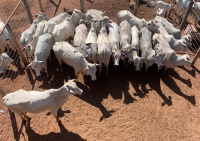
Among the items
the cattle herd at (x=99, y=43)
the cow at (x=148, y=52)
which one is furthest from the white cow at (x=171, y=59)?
the cow at (x=148, y=52)

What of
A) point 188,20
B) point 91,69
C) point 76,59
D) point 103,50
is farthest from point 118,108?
point 188,20

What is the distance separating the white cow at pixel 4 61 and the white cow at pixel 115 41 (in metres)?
4.76

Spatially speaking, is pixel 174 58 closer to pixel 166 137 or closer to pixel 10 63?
pixel 166 137

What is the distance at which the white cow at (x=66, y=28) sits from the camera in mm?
11004

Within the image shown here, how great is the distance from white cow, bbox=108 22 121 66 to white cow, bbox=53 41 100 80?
3.21 ft

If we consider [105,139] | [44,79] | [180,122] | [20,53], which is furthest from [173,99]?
[20,53]

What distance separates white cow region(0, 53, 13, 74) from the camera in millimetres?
10852

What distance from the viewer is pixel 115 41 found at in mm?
10898

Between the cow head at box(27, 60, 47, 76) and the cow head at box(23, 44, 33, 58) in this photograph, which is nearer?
the cow head at box(27, 60, 47, 76)

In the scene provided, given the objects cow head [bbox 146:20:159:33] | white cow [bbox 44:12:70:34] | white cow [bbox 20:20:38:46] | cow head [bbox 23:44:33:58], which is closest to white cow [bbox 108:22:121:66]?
cow head [bbox 146:20:159:33]

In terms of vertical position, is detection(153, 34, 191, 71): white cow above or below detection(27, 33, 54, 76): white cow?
below

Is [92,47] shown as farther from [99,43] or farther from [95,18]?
[95,18]

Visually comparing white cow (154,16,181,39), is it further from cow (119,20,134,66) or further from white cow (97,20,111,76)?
white cow (97,20,111,76)

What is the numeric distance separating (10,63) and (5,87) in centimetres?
139
